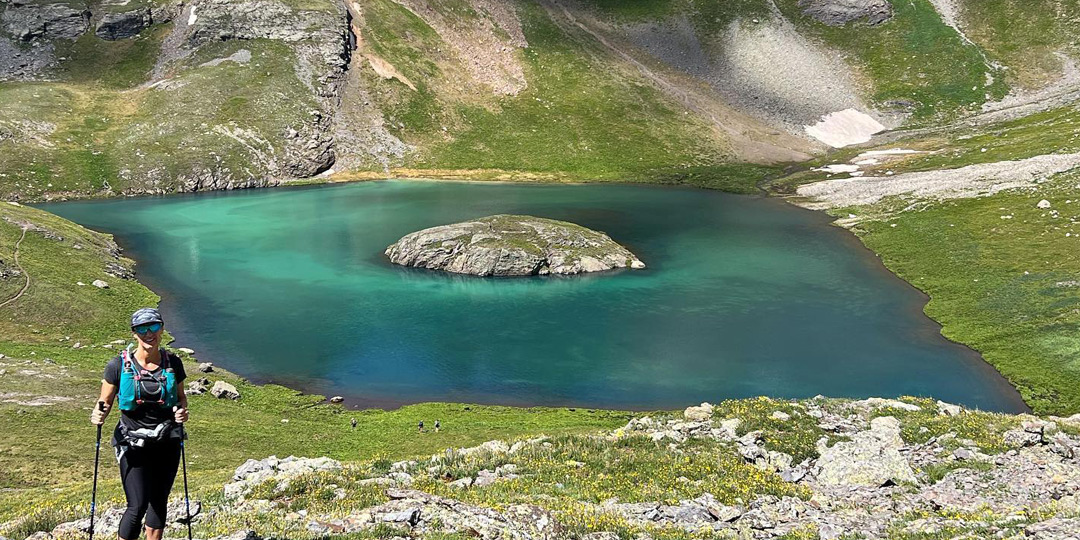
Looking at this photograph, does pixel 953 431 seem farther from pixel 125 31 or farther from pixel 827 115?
pixel 125 31

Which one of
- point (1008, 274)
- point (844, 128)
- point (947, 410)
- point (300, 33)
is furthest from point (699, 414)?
point (300, 33)

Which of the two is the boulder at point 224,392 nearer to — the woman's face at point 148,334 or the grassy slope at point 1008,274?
the woman's face at point 148,334

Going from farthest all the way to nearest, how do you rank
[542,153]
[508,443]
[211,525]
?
1. [542,153]
2. [508,443]
3. [211,525]

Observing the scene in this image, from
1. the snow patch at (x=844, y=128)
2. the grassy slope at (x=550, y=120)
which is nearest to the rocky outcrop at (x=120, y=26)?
the grassy slope at (x=550, y=120)

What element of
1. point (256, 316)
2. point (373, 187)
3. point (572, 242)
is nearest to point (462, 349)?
point (256, 316)

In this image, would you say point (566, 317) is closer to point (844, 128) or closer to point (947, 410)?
point (947, 410)

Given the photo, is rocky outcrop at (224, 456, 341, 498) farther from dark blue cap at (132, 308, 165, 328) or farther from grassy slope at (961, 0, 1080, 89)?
grassy slope at (961, 0, 1080, 89)
